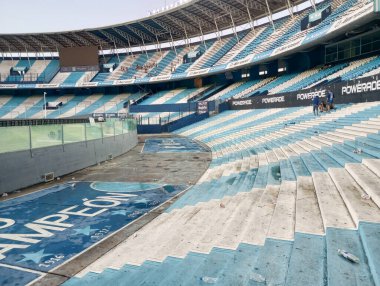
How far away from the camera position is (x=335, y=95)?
68.7 feet

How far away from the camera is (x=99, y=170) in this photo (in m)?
15.6

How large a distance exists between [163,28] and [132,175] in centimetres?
4376

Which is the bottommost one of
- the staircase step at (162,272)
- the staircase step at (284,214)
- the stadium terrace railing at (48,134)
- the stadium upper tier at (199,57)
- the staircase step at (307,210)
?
the staircase step at (162,272)

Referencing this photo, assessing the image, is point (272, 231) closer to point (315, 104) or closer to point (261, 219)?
point (261, 219)

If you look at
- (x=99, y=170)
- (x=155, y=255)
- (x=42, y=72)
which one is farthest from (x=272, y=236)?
(x=42, y=72)

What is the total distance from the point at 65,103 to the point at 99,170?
49.0 meters

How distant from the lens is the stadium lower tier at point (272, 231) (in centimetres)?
373

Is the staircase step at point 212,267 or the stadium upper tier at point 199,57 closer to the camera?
the staircase step at point 212,267

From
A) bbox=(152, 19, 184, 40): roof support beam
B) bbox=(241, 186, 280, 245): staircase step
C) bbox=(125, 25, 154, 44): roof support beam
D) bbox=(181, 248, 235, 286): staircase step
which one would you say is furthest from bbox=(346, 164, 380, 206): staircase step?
bbox=(125, 25, 154, 44): roof support beam

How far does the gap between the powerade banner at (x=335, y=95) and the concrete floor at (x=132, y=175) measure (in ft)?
32.3

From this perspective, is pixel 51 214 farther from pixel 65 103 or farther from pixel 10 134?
pixel 65 103

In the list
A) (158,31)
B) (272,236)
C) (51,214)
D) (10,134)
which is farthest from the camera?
(158,31)

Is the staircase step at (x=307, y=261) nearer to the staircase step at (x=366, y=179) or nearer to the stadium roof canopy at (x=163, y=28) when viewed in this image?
the staircase step at (x=366, y=179)

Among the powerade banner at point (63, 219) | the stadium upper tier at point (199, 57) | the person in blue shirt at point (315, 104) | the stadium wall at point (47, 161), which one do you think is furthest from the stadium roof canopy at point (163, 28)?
the powerade banner at point (63, 219)
